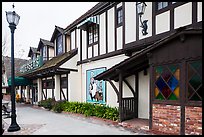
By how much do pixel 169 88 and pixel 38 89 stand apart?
15.5 m

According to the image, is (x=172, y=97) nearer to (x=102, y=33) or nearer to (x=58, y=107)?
(x=102, y=33)

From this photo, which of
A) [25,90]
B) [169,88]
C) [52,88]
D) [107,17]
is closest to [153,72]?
[169,88]

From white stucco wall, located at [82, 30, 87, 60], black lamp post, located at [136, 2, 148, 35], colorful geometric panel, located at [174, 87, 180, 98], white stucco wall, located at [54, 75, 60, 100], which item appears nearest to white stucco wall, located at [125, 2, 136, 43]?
black lamp post, located at [136, 2, 148, 35]

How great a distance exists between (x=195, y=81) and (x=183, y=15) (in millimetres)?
2757

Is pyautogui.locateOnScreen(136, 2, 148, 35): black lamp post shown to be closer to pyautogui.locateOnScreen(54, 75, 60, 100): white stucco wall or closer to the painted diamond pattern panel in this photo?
the painted diamond pattern panel

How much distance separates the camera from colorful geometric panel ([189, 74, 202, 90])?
5430 millimetres

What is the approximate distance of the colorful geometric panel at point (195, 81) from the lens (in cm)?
543

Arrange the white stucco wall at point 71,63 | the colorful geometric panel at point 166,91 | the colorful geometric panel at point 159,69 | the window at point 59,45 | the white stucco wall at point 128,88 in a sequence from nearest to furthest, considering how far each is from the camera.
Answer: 1. the colorful geometric panel at point 166,91
2. the colorful geometric panel at point 159,69
3. the white stucco wall at point 128,88
4. the white stucco wall at point 71,63
5. the window at point 59,45

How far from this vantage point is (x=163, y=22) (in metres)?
7.45

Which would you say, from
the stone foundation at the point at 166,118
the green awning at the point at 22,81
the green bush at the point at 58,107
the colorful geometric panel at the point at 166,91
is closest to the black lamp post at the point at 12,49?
the green bush at the point at 58,107

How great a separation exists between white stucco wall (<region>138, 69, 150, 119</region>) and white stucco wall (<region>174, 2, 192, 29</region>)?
114 inches

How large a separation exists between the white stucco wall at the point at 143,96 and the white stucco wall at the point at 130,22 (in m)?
1.89

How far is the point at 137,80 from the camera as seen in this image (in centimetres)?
916

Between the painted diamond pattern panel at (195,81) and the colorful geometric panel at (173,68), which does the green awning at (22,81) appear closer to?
the colorful geometric panel at (173,68)
